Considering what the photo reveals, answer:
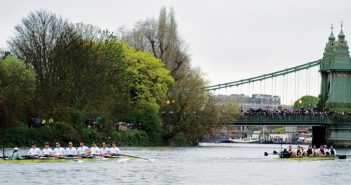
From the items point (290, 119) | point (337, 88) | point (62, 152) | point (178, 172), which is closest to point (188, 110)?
point (290, 119)

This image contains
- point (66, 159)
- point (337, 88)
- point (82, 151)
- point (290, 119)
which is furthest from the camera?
point (337, 88)

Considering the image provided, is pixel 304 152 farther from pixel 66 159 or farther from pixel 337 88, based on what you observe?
pixel 337 88

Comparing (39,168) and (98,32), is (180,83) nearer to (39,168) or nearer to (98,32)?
(98,32)

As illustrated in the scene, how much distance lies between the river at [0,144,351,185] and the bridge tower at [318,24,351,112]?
38939 mm

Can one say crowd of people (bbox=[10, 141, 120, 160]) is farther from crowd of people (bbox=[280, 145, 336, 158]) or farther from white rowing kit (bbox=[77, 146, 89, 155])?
crowd of people (bbox=[280, 145, 336, 158])

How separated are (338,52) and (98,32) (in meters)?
28.3

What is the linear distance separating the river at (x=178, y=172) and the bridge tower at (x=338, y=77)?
128 feet

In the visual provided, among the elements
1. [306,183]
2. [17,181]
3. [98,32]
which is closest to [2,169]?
[17,181]

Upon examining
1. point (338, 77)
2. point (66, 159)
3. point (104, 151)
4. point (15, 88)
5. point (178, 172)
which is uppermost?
point (338, 77)

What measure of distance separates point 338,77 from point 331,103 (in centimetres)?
304

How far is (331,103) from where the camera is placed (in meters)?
116

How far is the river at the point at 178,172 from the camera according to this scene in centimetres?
5525

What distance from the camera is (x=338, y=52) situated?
11531 cm

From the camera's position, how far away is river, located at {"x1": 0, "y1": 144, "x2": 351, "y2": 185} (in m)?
55.2
